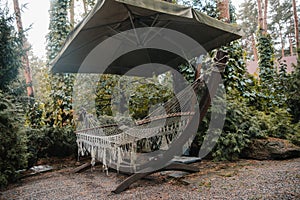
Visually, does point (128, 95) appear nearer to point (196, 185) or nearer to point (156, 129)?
point (156, 129)

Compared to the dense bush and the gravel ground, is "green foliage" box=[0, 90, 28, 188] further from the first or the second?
the dense bush

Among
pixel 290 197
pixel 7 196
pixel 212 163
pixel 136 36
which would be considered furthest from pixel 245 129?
pixel 7 196

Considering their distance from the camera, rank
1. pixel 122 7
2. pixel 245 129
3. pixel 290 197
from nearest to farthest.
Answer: pixel 290 197 < pixel 122 7 < pixel 245 129

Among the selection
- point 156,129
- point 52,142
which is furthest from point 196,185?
point 52,142

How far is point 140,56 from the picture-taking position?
12.4ft

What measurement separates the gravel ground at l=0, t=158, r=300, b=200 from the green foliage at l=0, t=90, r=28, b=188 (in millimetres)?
195

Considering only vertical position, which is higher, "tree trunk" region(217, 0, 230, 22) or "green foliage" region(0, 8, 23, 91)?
"tree trunk" region(217, 0, 230, 22)

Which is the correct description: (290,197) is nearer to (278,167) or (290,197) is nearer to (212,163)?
(278,167)

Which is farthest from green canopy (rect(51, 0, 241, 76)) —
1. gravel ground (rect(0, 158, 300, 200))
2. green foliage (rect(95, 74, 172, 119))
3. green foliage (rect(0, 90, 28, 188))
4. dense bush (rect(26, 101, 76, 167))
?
gravel ground (rect(0, 158, 300, 200))

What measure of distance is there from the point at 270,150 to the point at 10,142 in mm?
3257

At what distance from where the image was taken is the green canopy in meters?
1.91

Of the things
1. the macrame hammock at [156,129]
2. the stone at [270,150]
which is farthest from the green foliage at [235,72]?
the macrame hammock at [156,129]

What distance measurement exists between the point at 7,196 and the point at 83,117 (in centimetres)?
126

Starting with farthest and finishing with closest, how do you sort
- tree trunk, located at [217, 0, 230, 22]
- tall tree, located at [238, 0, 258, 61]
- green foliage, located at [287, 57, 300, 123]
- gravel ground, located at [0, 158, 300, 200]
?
tall tree, located at [238, 0, 258, 61]
tree trunk, located at [217, 0, 230, 22]
green foliage, located at [287, 57, 300, 123]
gravel ground, located at [0, 158, 300, 200]
